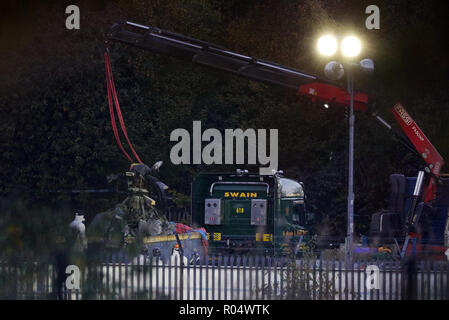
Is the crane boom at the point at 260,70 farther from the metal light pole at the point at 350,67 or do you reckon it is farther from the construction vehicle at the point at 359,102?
the metal light pole at the point at 350,67

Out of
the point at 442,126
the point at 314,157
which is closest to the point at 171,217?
the point at 314,157

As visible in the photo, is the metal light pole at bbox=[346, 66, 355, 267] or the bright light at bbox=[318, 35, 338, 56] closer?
the metal light pole at bbox=[346, 66, 355, 267]

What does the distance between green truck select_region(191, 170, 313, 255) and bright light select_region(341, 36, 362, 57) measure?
4.78 meters

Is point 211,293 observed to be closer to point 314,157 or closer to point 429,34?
point 429,34

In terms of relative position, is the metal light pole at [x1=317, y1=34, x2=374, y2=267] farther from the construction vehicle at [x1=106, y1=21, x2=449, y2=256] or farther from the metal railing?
the metal railing

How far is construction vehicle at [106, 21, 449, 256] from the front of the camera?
77.9 ft

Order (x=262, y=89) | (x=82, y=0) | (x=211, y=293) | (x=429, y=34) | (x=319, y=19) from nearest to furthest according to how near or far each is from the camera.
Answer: (x=211, y=293) → (x=429, y=34) → (x=319, y=19) → (x=262, y=89) → (x=82, y=0)

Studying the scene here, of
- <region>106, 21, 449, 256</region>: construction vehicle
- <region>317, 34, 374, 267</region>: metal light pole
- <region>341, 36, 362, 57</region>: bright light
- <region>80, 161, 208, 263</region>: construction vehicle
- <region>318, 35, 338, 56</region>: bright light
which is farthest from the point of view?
<region>106, 21, 449, 256</region>: construction vehicle

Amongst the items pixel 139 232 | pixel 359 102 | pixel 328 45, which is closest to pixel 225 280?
pixel 139 232

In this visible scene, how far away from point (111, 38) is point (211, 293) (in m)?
11.7

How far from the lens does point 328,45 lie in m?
21.5

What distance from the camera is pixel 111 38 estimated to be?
25.2 m

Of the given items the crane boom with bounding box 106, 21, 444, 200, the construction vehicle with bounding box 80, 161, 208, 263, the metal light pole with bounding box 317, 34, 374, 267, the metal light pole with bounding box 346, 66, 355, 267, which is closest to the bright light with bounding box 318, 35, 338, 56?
the metal light pole with bounding box 317, 34, 374, 267

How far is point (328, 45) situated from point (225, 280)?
27.2 ft
